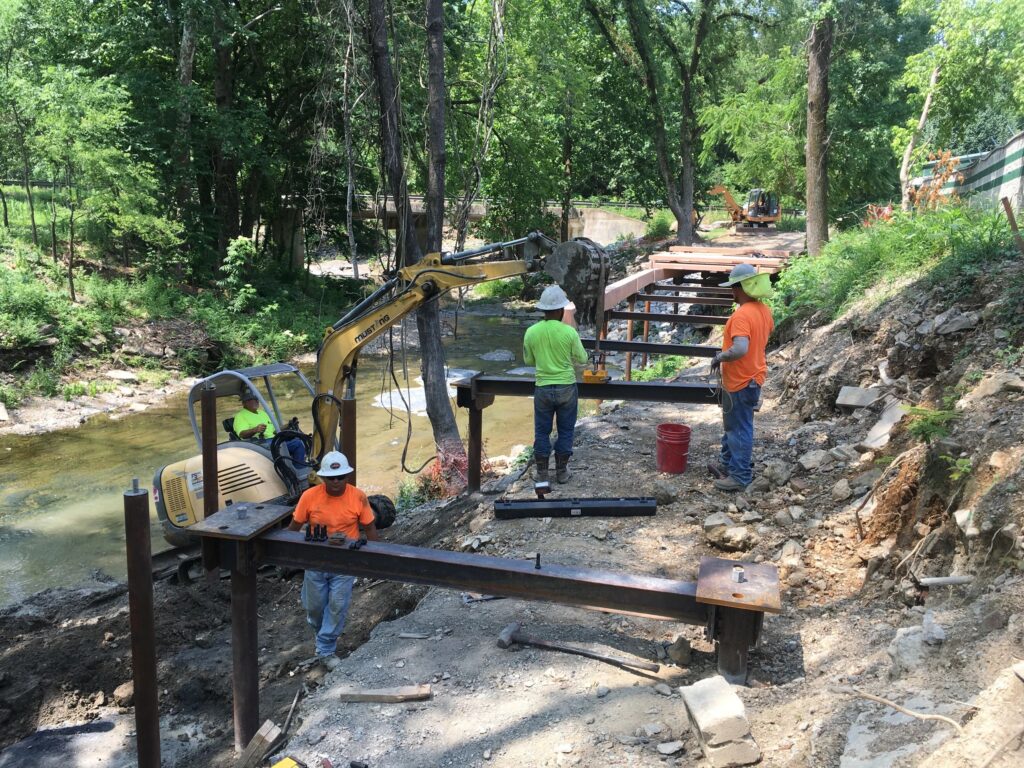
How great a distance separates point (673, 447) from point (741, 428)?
0.83 m

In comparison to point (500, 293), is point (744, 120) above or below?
above

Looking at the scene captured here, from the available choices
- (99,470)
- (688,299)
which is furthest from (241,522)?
(688,299)

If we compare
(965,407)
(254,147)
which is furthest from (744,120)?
(965,407)

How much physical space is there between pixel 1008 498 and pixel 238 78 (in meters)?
25.9

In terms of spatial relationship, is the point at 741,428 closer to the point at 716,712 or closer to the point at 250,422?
the point at 716,712

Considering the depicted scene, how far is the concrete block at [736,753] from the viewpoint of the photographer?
342cm

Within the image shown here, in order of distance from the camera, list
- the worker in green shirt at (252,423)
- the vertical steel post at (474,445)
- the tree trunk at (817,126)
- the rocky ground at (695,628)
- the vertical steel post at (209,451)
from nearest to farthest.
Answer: the rocky ground at (695,628) → the vertical steel post at (209,451) → the worker in green shirt at (252,423) → the vertical steel post at (474,445) → the tree trunk at (817,126)

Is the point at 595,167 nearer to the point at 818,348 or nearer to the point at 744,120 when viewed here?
the point at 744,120

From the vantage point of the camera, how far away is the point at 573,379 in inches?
289

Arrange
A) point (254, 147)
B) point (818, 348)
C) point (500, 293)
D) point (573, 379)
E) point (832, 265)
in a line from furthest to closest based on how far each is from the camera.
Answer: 1. point (500, 293)
2. point (254, 147)
3. point (832, 265)
4. point (818, 348)
5. point (573, 379)

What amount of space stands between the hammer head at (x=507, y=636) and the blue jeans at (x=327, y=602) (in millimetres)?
1350

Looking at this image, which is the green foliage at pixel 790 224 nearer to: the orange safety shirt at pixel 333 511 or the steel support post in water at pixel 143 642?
the orange safety shirt at pixel 333 511

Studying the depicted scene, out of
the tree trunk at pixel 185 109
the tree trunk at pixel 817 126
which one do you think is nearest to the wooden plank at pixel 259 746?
the tree trunk at pixel 817 126

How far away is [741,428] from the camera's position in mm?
7062
